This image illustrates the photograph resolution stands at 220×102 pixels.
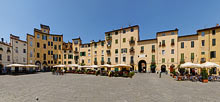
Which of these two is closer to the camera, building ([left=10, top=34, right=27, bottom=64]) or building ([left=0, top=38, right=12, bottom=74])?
building ([left=0, top=38, right=12, bottom=74])

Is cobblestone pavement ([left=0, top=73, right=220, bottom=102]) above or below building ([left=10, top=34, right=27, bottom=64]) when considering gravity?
below

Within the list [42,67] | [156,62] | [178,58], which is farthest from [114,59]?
[42,67]

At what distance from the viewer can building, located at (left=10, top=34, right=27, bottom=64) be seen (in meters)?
33.0

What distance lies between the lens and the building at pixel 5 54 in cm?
2953

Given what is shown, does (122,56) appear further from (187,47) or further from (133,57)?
(187,47)

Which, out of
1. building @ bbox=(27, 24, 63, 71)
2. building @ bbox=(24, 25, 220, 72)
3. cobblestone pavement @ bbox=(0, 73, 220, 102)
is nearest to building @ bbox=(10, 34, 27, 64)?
building @ bbox=(27, 24, 63, 71)

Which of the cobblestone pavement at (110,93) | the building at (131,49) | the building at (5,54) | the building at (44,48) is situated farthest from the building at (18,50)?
the cobblestone pavement at (110,93)

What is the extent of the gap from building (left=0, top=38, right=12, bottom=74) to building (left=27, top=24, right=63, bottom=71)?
6577mm

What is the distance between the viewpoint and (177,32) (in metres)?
28.7

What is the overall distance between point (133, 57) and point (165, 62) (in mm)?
9848

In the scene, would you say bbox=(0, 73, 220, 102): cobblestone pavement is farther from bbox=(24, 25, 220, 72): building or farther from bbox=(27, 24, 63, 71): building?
bbox=(27, 24, 63, 71): building

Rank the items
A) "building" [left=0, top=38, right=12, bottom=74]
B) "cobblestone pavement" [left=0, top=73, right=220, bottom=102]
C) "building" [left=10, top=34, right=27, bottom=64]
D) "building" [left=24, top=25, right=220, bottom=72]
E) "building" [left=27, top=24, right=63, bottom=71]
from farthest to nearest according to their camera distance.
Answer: "building" [left=27, top=24, right=63, bottom=71] → "building" [left=10, top=34, right=27, bottom=64] → "building" [left=0, top=38, right=12, bottom=74] → "building" [left=24, top=25, right=220, bottom=72] → "cobblestone pavement" [left=0, top=73, right=220, bottom=102]

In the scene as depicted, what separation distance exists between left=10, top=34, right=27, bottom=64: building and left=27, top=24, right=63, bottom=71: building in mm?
1657

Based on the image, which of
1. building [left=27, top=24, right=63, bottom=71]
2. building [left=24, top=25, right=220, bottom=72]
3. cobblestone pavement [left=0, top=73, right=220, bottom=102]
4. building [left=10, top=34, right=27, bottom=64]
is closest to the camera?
cobblestone pavement [left=0, top=73, right=220, bottom=102]
